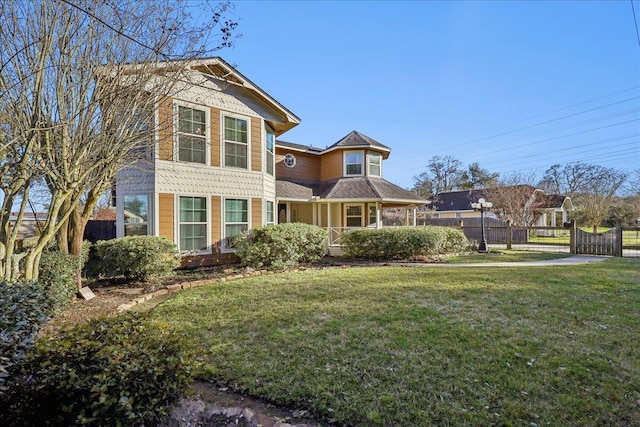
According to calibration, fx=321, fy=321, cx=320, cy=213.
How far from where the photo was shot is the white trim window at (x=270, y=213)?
12461mm

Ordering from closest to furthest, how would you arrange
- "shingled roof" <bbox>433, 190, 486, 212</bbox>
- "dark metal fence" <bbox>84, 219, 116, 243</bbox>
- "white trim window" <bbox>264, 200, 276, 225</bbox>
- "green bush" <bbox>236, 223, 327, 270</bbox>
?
"green bush" <bbox>236, 223, 327, 270</bbox>, "dark metal fence" <bbox>84, 219, 116, 243</bbox>, "white trim window" <bbox>264, 200, 276, 225</bbox>, "shingled roof" <bbox>433, 190, 486, 212</bbox>

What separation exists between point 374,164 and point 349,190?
2717mm

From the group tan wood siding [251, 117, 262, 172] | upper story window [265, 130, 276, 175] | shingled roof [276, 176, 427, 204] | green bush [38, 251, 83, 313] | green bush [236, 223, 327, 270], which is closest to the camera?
green bush [38, 251, 83, 313]

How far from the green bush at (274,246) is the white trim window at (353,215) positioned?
5.73 meters

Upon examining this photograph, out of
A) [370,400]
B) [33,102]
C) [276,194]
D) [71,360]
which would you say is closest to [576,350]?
[370,400]

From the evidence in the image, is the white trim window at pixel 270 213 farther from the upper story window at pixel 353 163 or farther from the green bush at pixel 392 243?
the upper story window at pixel 353 163

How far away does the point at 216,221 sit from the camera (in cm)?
1069

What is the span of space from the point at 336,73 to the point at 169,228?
9.92m

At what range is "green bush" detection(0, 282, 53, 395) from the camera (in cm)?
235

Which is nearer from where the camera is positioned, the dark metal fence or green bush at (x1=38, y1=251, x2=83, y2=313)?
green bush at (x1=38, y1=251, x2=83, y2=313)

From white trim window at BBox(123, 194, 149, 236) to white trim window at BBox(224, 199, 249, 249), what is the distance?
239 centimetres

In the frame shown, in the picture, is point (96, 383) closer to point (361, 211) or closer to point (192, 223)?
point (192, 223)

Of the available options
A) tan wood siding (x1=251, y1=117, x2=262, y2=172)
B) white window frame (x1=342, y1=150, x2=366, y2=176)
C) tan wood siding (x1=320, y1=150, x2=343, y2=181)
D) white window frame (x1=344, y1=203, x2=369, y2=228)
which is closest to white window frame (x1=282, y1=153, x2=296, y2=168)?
tan wood siding (x1=320, y1=150, x2=343, y2=181)

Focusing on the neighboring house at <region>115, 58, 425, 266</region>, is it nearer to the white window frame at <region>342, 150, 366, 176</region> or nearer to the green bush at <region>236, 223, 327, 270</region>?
the green bush at <region>236, 223, 327, 270</region>
